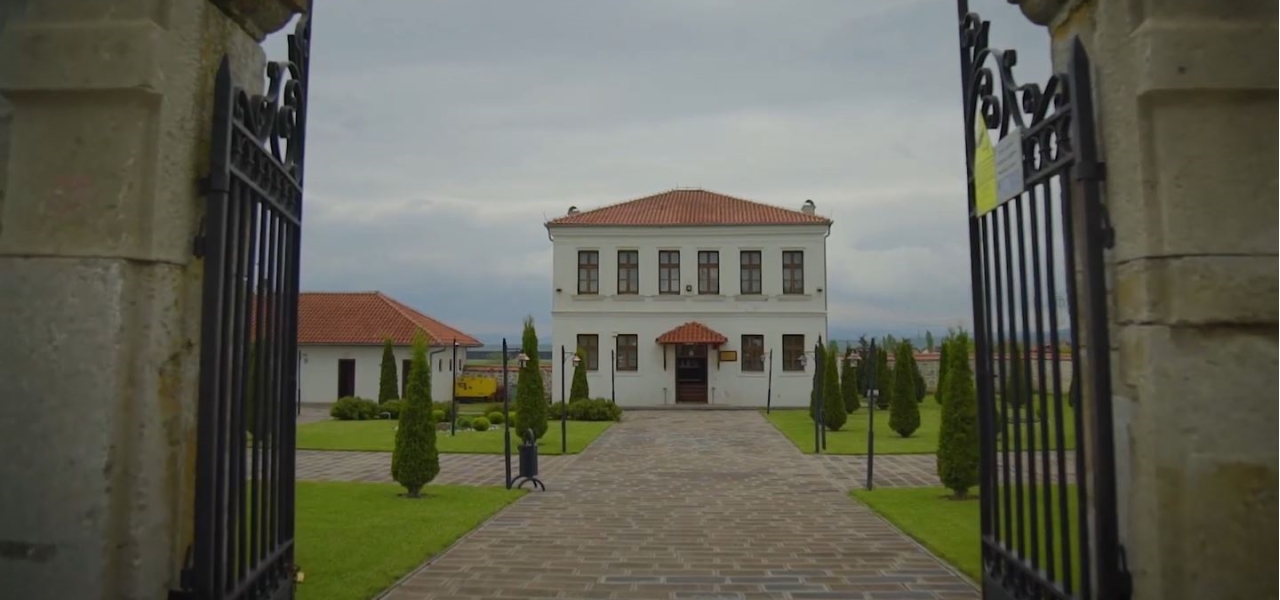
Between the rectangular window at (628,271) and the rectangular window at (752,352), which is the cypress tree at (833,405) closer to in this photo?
the rectangular window at (752,352)

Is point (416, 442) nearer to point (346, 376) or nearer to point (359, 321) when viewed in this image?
point (346, 376)

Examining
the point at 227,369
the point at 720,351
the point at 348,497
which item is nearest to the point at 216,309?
the point at 227,369

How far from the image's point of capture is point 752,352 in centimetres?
3262

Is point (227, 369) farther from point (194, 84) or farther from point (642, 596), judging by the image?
point (642, 596)

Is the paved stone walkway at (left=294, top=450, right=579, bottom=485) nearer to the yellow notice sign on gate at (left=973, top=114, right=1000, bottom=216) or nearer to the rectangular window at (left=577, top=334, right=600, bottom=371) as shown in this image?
the yellow notice sign on gate at (left=973, top=114, right=1000, bottom=216)

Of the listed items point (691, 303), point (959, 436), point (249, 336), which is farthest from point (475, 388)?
point (249, 336)

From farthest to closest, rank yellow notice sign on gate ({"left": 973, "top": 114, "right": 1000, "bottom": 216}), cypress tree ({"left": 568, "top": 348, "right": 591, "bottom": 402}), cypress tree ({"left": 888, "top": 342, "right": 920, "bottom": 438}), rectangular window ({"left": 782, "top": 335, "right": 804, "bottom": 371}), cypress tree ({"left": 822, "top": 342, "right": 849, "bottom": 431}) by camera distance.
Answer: rectangular window ({"left": 782, "top": 335, "right": 804, "bottom": 371}), cypress tree ({"left": 568, "top": 348, "right": 591, "bottom": 402}), cypress tree ({"left": 822, "top": 342, "right": 849, "bottom": 431}), cypress tree ({"left": 888, "top": 342, "right": 920, "bottom": 438}), yellow notice sign on gate ({"left": 973, "top": 114, "right": 1000, "bottom": 216})

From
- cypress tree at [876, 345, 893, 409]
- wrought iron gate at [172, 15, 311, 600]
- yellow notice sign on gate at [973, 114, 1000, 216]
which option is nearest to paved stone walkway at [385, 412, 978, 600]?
wrought iron gate at [172, 15, 311, 600]

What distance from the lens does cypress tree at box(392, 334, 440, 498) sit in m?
10.5

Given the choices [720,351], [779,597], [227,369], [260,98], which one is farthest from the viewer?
[720,351]

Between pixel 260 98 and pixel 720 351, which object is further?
pixel 720 351

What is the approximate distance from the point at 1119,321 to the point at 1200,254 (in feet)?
1.17

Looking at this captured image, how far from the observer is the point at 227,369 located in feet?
10.4

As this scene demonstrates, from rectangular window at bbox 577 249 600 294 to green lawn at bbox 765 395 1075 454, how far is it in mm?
8407
